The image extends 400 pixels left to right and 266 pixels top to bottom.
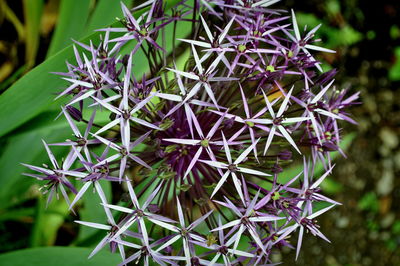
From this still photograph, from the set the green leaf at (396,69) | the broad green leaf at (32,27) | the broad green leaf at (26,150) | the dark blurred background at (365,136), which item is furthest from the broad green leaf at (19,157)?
the green leaf at (396,69)

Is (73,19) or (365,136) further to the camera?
(365,136)

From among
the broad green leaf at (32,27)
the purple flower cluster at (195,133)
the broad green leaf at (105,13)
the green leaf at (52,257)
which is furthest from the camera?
the broad green leaf at (32,27)

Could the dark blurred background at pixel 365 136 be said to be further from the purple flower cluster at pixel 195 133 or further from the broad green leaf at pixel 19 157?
the broad green leaf at pixel 19 157

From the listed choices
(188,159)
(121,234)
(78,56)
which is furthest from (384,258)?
(78,56)

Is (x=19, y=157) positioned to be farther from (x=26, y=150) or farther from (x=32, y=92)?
(x=32, y=92)

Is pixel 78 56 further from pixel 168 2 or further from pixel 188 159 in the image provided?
pixel 188 159

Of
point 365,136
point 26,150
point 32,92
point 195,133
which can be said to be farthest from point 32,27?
point 365,136
